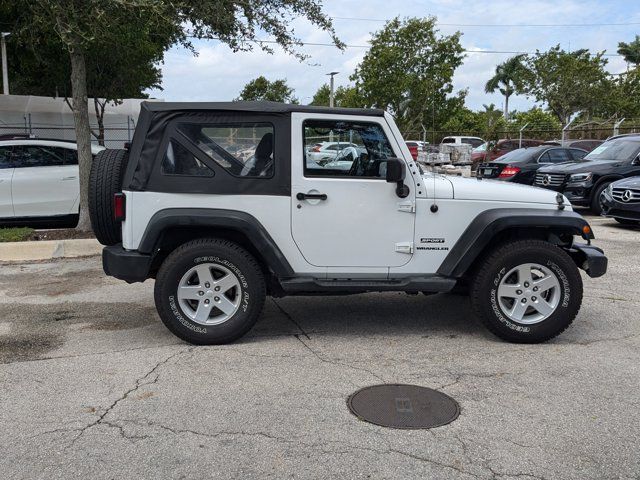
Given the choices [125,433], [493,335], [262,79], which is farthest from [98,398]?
[262,79]

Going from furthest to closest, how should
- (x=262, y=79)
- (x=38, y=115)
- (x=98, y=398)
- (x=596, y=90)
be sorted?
(x=262, y=79) → (x=596, y=90) → (x=38, y=115) → (x=98, y=398)

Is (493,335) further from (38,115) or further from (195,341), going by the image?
(38,115)

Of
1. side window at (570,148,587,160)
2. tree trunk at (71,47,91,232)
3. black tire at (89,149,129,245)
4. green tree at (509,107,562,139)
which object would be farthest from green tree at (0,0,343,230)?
green tree at (509,107,562,139)

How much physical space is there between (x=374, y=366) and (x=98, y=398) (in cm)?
194

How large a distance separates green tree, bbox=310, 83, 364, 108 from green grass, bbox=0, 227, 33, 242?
84.4 ft

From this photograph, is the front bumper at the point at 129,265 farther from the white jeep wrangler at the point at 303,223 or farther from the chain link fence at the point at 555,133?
the chain link fence at the point at 555,133

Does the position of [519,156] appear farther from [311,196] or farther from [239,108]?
[239,108]

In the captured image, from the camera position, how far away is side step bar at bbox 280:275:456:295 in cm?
492

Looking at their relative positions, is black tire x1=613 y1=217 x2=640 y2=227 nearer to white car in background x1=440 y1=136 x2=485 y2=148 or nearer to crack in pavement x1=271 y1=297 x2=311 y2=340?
crack in pavement x1=271 y1=297 x2=311 y2=340

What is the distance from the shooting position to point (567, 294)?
16.1ft

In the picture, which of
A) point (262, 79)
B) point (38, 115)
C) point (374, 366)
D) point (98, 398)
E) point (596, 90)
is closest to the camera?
point (98, 398)

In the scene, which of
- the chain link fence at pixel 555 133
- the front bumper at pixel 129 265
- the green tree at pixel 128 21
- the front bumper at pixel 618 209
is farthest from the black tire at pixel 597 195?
the chain link fence at pixel 555 133

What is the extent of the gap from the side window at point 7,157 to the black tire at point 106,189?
17.8ft

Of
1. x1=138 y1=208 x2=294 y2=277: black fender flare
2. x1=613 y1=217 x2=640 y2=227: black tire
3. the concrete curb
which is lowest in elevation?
the concrete curb
